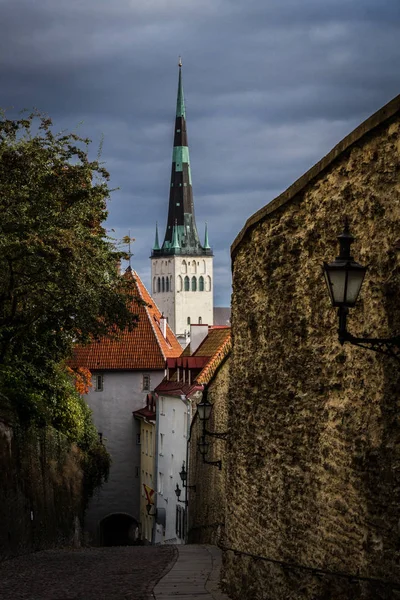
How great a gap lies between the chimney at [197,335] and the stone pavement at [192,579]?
20.1m

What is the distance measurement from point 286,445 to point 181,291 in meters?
181

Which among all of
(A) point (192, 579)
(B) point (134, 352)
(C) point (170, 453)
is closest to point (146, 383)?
(B) point (134, 352)

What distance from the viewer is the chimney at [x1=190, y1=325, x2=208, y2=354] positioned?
40.3 m

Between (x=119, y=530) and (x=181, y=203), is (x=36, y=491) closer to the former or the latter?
(x=119, y=530)

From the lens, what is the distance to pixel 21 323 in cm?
2384

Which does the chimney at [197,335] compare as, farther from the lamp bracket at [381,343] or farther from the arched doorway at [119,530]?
the lamp bracket at [381,343]

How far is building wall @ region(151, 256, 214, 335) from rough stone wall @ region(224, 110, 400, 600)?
578 feet

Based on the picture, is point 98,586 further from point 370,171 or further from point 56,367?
point 56,367

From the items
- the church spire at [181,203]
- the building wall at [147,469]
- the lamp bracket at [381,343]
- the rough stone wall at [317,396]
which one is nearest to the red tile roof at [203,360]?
the building wall at [147,469]

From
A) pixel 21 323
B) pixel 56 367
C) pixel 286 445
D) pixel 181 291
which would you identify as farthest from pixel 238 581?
pixel 181 291

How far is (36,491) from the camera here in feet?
76.2

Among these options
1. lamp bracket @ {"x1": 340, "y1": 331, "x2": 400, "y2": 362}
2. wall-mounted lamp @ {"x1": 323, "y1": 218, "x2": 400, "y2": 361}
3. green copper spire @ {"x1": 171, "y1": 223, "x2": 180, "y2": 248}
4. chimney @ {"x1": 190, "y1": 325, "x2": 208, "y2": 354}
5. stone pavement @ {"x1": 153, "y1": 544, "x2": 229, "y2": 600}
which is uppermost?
green copper spire @ {"x1": 171, "y1": 223, "x2": 180, "y2": 248}

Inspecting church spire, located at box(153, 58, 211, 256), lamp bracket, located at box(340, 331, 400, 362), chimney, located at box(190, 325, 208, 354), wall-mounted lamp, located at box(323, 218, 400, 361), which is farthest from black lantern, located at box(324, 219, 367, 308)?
church spire, located at box(153, 58, 211, 256)

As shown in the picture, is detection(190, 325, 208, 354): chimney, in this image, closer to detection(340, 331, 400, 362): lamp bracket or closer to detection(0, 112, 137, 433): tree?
detection(0, 112, 137, 433): tree
